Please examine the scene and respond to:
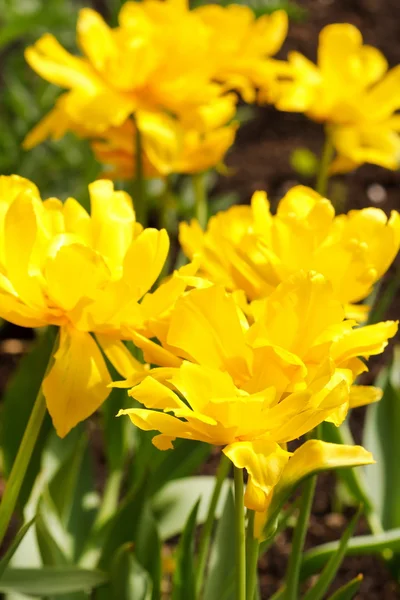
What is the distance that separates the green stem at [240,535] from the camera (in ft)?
2.06

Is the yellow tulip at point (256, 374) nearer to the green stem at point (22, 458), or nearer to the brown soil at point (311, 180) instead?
the green stem at point (22, 458)

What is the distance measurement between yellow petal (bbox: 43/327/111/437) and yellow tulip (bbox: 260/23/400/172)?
2.09 ft

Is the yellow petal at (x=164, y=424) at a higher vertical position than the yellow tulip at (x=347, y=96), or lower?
higher

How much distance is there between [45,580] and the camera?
2.79 ft

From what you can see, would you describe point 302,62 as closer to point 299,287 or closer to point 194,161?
point 194,161

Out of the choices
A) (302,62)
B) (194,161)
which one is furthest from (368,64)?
(194,161)

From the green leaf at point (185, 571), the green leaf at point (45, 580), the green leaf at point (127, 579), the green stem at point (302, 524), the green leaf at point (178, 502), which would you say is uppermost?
the green stem at point (302, 524)

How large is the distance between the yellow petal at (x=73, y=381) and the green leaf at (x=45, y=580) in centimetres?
22

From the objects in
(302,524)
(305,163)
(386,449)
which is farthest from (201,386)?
(305,163)

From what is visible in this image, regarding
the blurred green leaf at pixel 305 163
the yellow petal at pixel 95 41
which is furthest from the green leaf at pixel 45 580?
the blurred green leaf at pixel 305 163

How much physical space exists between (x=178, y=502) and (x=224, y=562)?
27 centimetres

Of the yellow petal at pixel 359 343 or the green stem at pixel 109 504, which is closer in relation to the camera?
the yellow petal at pixel 359 343

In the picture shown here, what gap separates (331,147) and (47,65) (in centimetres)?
42

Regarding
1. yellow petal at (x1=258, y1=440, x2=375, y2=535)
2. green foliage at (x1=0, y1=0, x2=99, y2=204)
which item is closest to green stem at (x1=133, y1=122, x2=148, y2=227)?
yellow petal at (x1=258, y1=440, x2=375, y2=535)
